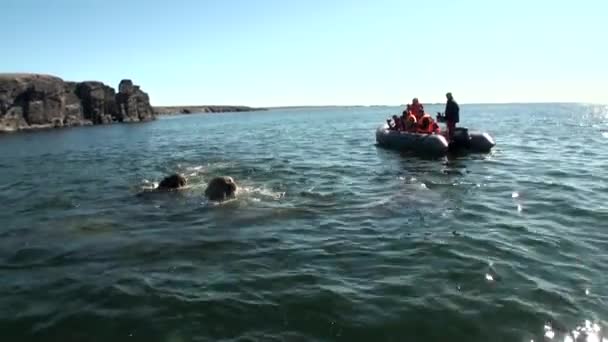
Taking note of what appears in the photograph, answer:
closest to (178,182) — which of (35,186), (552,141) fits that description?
(35,186)

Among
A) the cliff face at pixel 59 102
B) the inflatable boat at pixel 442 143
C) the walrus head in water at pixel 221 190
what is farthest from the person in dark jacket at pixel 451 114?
the cliff face at pixel 59 102

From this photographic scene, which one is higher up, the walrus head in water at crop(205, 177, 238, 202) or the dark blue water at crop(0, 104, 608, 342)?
the walrus head in water at crop(205, 177, 238, 202)

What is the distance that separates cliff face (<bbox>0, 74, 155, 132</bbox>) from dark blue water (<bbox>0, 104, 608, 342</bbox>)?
53.2 metres

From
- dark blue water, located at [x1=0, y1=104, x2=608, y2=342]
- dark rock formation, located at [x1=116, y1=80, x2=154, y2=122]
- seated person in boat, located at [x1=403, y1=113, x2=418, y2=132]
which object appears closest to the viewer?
dark blue water, located at [x1=0, y1=104, x2=608, y2=342]

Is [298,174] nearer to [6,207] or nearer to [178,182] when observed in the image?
[178,182]

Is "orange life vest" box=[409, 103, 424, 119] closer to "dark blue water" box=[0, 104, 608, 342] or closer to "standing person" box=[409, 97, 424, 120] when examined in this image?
"standing person" box=[409, 97, 424, 120]

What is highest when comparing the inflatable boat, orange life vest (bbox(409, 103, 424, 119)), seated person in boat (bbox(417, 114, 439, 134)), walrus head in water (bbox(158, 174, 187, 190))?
orange life vest (bbox(409, 103, 424, 119))

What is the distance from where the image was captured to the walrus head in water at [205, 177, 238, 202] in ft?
44.3

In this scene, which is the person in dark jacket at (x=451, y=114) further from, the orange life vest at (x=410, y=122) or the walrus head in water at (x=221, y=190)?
the walrus head in water at (x=221, y=190)

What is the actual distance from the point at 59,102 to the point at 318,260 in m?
70.3

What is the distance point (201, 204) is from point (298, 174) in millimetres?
5460

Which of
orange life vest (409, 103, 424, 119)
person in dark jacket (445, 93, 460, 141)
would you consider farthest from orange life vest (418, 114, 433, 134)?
person in dark jacket (445, 93, 460, 141)

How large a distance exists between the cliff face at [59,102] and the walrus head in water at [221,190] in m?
56.8

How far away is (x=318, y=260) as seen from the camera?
838 cm
